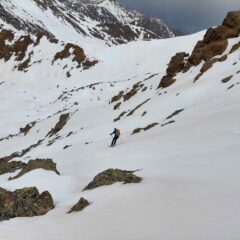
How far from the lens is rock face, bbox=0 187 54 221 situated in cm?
1421

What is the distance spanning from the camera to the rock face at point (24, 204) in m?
14.2

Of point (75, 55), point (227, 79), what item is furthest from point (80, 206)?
point (75, 55)

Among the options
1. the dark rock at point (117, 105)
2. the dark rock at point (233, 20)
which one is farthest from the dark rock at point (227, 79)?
the dark rock at point (233, 20)

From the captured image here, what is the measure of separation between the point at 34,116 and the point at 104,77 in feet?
73.5

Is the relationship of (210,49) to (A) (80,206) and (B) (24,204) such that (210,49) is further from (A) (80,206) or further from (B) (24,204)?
(A) (80,206)

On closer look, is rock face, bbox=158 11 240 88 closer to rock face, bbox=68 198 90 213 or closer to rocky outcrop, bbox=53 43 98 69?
rock face, bbox=68 198 90 213

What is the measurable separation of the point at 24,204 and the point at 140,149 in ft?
35.3

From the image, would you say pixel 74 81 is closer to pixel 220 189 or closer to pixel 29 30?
pixel 220 189

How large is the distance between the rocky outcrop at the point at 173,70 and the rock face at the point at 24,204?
106 feet

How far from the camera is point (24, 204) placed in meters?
14.6

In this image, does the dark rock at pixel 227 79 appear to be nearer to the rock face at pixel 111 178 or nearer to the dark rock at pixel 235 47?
the dark rock at pixel 235 47

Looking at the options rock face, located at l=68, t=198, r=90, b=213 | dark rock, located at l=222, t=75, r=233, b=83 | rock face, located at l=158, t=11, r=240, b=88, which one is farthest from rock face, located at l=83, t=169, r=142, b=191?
rock face, located at l=158, t=11, r=240, b=88

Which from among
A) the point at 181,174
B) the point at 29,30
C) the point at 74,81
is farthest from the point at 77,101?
the point at 29,30

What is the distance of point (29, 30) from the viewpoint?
177625mm
